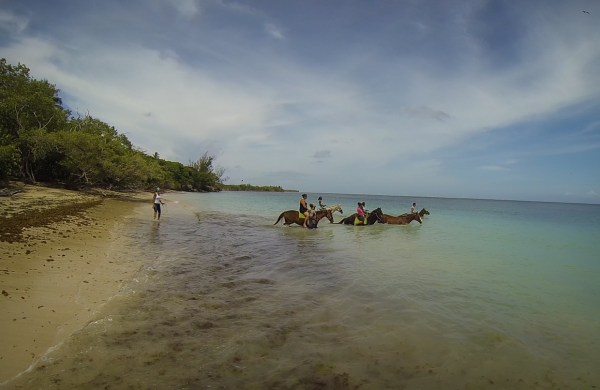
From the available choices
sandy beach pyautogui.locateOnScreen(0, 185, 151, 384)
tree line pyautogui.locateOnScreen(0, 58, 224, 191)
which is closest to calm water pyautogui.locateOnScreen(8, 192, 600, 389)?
sandy beach pyautogui.locateOnScreen(0, 185, 151, 384)

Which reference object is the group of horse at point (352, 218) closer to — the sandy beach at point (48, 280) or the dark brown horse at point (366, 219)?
the dark brown horse at point (366, 219)

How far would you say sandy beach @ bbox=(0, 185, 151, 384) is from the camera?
3746 millimetres

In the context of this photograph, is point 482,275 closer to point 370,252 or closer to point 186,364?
point 370,252

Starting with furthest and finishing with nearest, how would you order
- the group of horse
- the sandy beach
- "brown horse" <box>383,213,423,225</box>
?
"brown horse" <box>383,213,423,225</box>, the group of horse, the sandy beach

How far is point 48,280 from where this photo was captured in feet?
19.0

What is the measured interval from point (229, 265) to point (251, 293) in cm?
243

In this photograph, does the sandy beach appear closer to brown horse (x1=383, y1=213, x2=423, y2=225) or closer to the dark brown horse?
the dark brown horse

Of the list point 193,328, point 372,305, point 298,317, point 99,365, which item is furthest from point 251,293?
point 99,365

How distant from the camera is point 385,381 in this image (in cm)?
361

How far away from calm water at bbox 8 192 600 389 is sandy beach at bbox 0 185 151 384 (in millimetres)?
311

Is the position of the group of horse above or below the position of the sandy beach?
above

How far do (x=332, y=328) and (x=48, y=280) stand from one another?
205 inches

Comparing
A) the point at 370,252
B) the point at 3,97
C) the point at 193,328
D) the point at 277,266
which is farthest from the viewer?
the point at 3,97

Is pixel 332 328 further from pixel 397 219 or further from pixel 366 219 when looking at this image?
pixel 397 219
